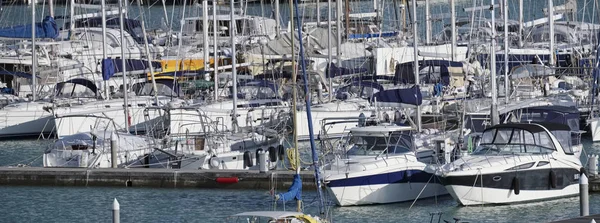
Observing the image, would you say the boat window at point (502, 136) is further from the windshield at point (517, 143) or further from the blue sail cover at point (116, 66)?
the blue sail cover at point (116, 66)

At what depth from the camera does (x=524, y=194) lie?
30266 mm

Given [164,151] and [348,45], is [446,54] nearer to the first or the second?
[348,45]

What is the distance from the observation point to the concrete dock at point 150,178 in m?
33.3

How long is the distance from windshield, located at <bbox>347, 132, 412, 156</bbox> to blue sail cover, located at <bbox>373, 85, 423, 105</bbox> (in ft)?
20.6

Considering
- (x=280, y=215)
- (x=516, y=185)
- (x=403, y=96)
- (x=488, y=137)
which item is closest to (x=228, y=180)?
(x=403, y=96)

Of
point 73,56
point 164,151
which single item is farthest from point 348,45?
point 164,151

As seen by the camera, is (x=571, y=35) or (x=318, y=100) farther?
(x=571, y=35)

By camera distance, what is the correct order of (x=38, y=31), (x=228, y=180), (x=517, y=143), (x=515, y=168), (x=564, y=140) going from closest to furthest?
1. (x=515, y=168)
2. (x=517, y=143)
3. (x=564, y=140)
4. (x=228, y=180)
5. (x=38, y=31)

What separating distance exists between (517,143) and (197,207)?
6749mm

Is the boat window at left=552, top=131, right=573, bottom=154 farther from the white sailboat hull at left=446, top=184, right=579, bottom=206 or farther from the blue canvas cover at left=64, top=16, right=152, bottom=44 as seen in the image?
the blue canvas cover at left=64, top=16, right=152, bottom=44

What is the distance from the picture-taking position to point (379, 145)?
30.9m

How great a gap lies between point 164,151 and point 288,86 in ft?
46.2

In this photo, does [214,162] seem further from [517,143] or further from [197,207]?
[517,143]

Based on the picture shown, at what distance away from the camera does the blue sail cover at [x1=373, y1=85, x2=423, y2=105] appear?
1471 inches
